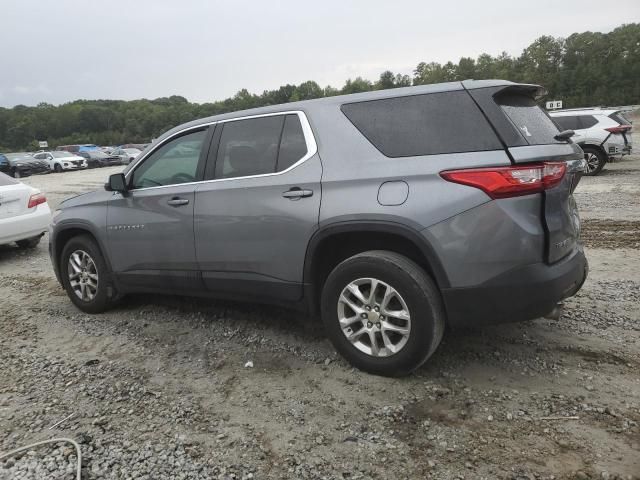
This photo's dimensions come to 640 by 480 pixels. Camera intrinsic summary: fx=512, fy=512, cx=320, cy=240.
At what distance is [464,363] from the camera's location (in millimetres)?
3436

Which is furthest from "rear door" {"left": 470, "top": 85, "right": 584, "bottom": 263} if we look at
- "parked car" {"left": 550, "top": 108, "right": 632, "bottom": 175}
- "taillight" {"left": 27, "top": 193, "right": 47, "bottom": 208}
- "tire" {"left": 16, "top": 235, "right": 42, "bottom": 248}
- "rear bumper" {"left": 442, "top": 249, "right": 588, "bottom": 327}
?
"parked car" {"left": 550, "top": 108, "right": 632, "bottom": 175}

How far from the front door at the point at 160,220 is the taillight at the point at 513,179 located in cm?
220

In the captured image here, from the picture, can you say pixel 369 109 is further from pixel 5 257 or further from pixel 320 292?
pixel 5 257

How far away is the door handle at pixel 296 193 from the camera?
3374mm

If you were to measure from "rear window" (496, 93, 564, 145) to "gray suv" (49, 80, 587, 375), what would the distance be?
0.01 meters

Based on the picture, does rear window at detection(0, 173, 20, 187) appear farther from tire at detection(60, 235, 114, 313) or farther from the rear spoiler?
the rear spoiler

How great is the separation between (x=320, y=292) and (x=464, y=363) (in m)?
1.08

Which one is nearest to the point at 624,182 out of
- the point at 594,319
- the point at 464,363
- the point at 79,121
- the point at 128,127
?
the point at 594,319

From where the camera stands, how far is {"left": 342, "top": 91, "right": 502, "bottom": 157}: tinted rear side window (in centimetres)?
294

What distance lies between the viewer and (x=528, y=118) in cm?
311

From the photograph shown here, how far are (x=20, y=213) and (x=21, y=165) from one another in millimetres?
26526

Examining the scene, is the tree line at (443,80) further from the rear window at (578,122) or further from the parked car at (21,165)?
the rear window at (578,122)

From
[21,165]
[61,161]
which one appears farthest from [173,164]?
[61,161]

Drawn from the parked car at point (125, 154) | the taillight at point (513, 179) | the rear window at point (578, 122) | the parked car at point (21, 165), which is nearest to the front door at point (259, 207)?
the taillight at point (513, 179)
